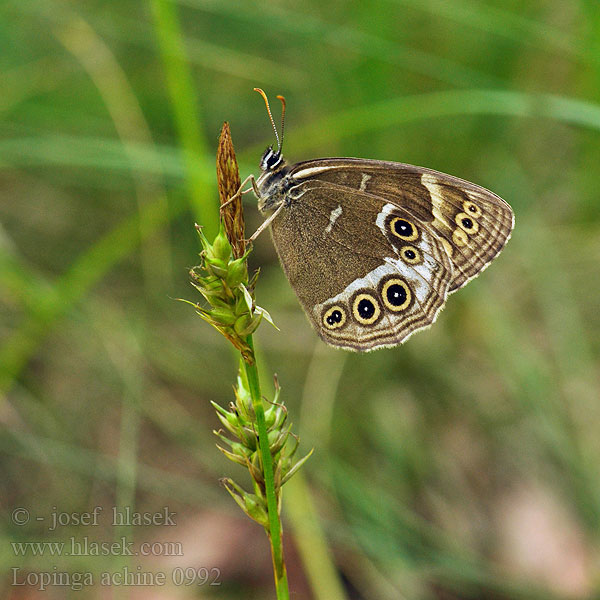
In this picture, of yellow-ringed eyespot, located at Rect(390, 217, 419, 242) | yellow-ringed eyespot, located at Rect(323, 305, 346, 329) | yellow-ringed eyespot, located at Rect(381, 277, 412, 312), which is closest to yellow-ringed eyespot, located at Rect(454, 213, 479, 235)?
yellow-ringed eyespot, located at Rect(390, 217, 419, 242)

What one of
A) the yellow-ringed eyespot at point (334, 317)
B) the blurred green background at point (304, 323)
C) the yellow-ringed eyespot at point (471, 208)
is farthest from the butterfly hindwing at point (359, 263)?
the blurred green background at point (304, 323)

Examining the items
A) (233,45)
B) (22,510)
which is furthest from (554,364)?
(22,510)

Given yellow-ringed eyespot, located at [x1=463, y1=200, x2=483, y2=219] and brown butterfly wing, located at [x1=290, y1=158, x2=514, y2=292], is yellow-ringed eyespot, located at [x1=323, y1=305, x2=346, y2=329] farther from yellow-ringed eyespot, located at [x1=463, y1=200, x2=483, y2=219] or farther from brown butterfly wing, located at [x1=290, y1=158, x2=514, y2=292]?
yellow-ringed eyespot, located at [x1=463, y1=200, x2=483, y2=219]

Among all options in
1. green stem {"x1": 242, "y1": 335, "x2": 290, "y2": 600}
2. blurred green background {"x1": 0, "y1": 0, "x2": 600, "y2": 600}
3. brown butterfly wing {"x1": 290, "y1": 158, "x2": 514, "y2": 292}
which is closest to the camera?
green stem {"x1": 242, "y1": 335, "x2": 290, "y2": 600}

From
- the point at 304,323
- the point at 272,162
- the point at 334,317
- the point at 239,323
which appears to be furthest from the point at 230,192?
the point at 304,323

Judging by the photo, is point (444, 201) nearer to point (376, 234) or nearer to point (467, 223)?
point (467, 223)

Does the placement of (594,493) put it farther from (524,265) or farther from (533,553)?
(524,265)
